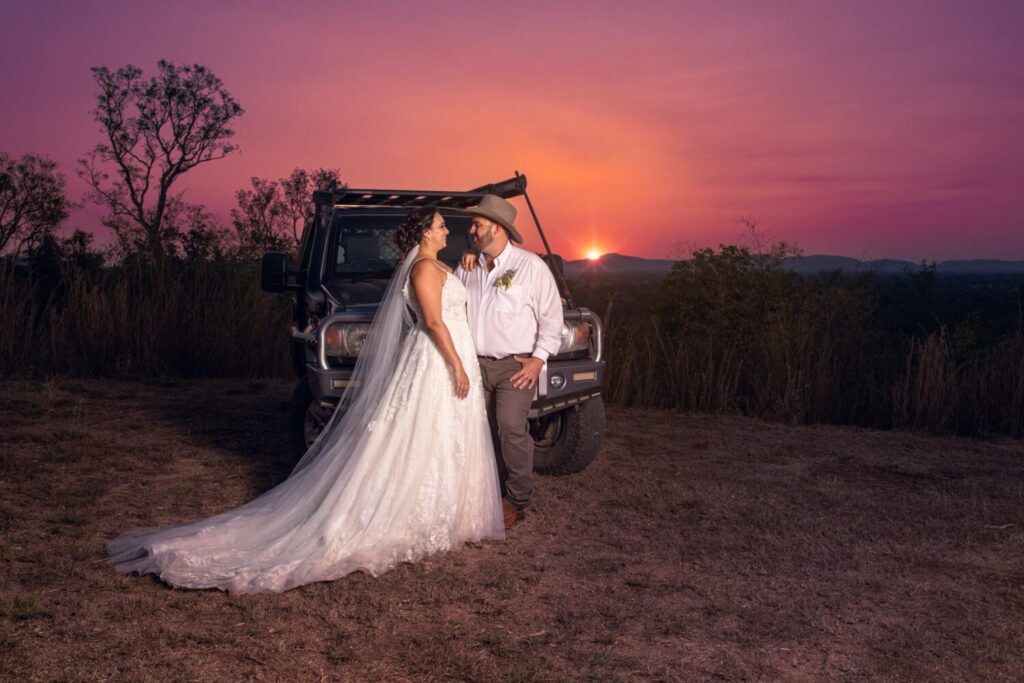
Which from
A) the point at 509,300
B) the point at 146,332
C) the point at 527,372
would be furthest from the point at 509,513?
the point at 146,332

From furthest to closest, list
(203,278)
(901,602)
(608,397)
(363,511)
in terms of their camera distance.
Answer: (203,278) < (608,397) < (363,511) < (901,602)

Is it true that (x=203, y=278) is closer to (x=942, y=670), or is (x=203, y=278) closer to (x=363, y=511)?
(x=363, y=511)

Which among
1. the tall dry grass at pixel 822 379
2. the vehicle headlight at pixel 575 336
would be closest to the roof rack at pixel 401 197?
the vehicle headlight at pixel 575 336

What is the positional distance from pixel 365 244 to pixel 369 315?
1.36 metres

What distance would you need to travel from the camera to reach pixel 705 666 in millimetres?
4000

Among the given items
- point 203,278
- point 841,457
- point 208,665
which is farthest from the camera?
point 203,278

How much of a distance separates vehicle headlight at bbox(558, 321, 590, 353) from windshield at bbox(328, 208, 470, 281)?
1.18 m

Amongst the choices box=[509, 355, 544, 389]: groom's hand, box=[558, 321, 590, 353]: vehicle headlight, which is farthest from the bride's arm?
box=[558, 321, 590, 353]: vehicle headlight

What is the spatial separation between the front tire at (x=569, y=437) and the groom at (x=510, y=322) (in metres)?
1.44

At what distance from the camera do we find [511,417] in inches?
234

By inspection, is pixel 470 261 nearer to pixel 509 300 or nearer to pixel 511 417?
pixel 509 300

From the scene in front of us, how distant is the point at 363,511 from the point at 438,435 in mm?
572

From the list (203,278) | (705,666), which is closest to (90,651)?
(705,666)

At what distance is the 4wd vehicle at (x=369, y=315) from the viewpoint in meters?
6.55
